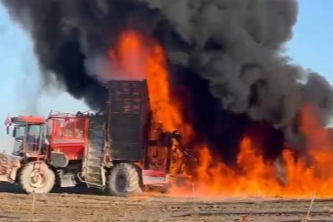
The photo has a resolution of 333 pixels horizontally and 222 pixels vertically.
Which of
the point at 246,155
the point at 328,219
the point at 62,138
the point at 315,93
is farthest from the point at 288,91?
the point at 328,219

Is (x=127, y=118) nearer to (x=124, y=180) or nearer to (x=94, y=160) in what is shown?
(x=94, y=160)

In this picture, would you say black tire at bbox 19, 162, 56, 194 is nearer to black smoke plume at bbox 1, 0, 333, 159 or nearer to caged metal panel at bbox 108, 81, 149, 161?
caged metal panel at bbox 108, 81, 149, 161

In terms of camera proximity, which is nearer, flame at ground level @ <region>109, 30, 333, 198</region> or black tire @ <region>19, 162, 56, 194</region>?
black tire @ <region>19, 162, 56, 194</region>

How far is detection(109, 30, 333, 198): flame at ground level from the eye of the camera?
29641 millimetres

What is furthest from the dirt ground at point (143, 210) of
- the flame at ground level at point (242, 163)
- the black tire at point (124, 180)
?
the flame at ground level at point (242, 163)

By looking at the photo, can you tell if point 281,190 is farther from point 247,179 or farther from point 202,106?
point 202,106

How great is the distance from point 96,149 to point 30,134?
2919mm

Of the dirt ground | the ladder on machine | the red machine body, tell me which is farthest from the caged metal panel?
the dirt ground

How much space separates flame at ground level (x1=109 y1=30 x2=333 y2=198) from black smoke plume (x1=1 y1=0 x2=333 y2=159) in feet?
1.71

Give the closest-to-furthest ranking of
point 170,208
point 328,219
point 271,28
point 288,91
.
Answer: point 328,219 → point 170,208 → point 288,91 → point 271,28

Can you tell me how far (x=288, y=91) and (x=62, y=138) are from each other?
10010 mm

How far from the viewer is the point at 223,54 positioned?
3134 cm

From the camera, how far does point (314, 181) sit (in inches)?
1164

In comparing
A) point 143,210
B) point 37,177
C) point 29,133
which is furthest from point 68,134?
point 143,210
